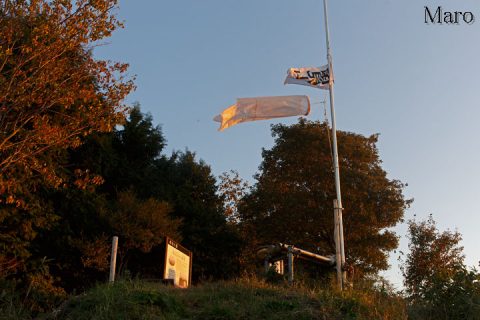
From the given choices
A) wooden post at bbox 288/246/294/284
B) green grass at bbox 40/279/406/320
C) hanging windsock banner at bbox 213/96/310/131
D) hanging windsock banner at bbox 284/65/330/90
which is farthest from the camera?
hanging windsock banner at bbox 284/65/330/90

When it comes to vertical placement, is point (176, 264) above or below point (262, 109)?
below

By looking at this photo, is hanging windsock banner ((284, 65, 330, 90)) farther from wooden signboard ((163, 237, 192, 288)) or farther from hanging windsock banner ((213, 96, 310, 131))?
wooden signboard ((163, 237, 192, 288))

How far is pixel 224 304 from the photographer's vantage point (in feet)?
31.4

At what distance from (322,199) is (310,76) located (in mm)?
10447

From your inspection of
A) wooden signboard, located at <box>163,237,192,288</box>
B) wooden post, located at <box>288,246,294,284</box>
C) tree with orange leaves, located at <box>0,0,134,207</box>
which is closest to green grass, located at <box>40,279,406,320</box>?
wooden post, located at <box>288,246,294,284</box>

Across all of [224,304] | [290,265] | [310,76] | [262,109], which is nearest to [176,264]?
[290,265]

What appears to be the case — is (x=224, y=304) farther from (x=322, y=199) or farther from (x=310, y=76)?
(x=322, y=199)

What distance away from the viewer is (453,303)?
32.9 feet

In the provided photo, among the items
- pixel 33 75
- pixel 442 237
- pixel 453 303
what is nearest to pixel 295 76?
pixel 33 75

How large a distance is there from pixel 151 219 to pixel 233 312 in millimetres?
16523

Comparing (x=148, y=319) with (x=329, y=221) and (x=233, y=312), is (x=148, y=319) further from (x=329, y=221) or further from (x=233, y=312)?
(x=329, y=221)

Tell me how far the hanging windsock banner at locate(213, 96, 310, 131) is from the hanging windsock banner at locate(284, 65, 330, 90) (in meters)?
0.55

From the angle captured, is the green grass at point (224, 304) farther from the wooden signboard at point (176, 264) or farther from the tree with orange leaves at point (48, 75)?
the tree with orange leaves at point (48, 75)

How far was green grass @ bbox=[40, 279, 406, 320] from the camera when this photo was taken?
897 centimetres
